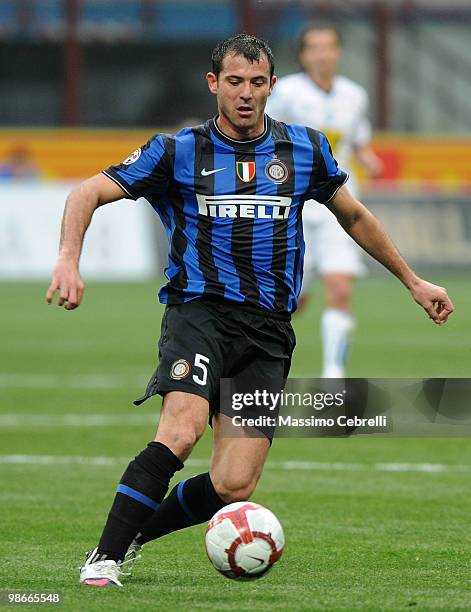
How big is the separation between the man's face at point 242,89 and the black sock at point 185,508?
134 cm

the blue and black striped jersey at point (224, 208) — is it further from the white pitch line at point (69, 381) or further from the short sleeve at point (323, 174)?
the white pitch line at point (69, 381)

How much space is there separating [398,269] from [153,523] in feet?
4.46

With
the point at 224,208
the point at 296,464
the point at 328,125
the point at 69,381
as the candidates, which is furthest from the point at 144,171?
the point at 69,381

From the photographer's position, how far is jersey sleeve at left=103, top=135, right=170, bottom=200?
5.46 m

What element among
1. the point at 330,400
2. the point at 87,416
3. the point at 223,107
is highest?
the point at 223,107

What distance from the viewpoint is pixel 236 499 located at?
556 centimetres

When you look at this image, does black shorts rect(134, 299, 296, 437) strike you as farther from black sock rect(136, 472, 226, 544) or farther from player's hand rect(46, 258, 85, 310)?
player's hand rect(46, 258, 85, 310)

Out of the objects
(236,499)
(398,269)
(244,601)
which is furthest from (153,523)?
(398,269)

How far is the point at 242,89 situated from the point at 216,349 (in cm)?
95

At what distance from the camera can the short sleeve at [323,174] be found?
18.9 ft

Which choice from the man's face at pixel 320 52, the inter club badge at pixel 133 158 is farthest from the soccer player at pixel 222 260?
the man's face at pixel 320 52

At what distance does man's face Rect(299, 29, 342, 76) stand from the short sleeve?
5.18m

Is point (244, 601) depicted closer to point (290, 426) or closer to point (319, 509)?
point (290, 426)

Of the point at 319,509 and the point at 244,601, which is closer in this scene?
the point at 244,601
